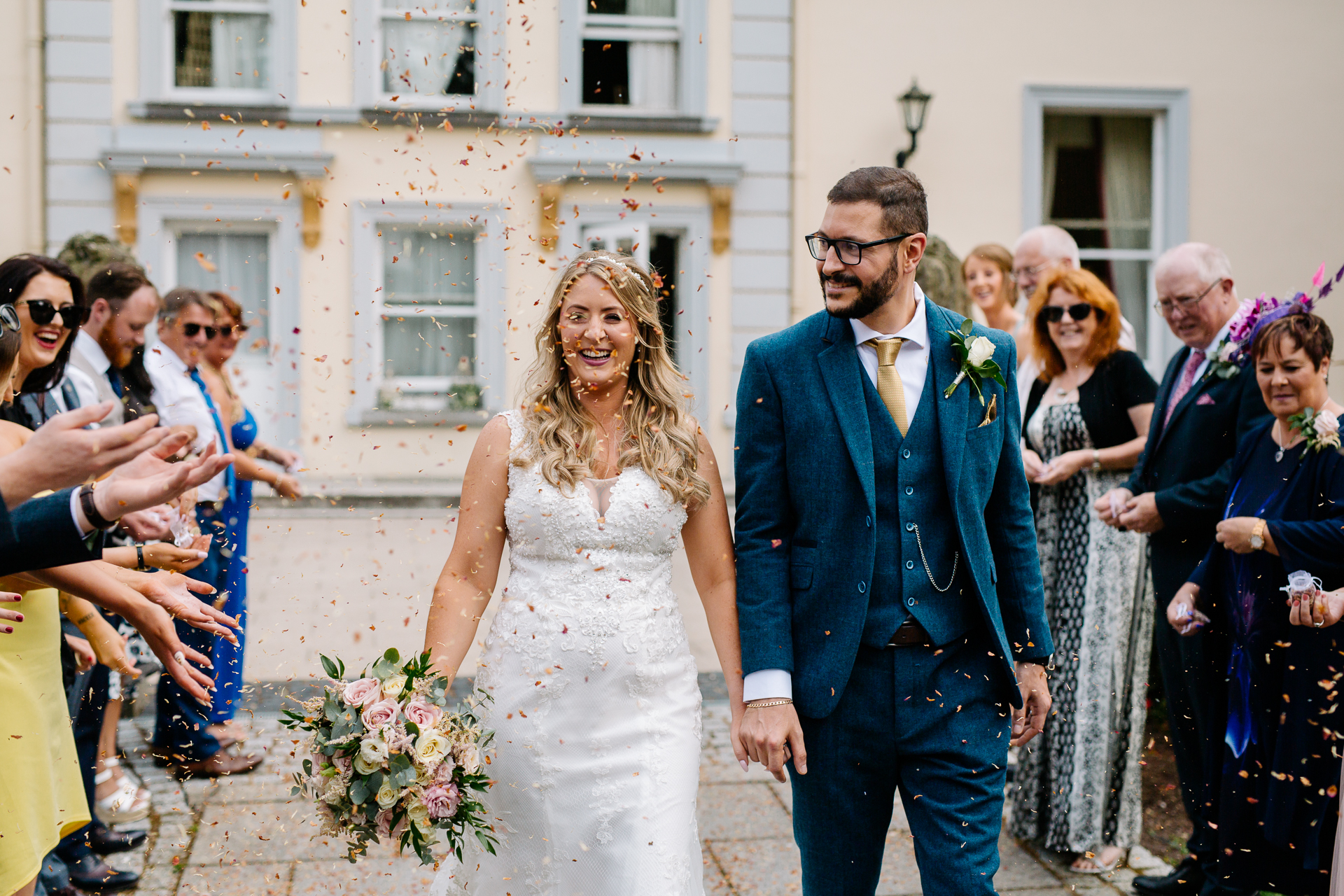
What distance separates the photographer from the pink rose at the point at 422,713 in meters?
2.73

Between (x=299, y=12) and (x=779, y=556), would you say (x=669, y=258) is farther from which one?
(x=779, y=556)

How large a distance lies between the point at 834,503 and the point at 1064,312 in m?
2.23

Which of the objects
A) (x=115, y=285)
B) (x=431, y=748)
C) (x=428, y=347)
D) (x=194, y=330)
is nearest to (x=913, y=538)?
(x=431, y=748)

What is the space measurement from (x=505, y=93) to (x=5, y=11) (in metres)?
4.78

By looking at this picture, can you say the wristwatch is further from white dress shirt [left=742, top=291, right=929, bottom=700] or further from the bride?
the bride

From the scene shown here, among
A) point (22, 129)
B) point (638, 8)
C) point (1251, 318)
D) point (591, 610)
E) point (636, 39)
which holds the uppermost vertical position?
point (638, 8)

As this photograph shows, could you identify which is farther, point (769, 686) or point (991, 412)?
point (991, 412)

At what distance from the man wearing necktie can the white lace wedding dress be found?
2.32m

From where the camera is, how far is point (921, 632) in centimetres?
278

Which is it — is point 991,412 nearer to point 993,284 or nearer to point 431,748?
point 431,748

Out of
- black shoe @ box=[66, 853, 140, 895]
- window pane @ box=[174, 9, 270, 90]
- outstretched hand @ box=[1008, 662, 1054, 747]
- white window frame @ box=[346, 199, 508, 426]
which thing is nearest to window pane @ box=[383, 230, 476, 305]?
white window frame @ box=[346, 199, 508, 426]

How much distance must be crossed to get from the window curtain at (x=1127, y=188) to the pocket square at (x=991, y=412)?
1054cm

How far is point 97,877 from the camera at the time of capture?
3.92m

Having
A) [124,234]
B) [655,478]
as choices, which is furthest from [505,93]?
[655,478]
